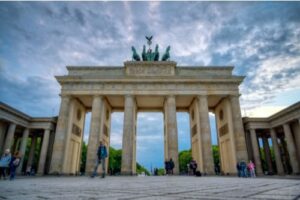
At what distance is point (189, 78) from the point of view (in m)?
26.0

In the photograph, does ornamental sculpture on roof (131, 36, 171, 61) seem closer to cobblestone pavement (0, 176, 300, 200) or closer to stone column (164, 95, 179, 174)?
stone column (164, 95, 179, 174)

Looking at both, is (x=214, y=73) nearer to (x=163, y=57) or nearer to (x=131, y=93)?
(x=163, y=57)

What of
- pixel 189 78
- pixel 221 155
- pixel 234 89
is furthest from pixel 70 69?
pixel 221 155

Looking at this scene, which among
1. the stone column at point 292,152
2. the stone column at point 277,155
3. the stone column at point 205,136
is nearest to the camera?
the stone column at point 205,136

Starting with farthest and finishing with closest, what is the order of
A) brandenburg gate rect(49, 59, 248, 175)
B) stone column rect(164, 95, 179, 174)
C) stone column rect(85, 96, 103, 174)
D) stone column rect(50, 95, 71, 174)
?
1. brandenburg gate rect(49, 59, 248, 175)
2. stone column rect(50, 95, 71, 174)
3. stone column rect(164, 95, 179, 174)
4. stone column rect(85, 96, 103, 174)

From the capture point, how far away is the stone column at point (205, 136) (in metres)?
22.7

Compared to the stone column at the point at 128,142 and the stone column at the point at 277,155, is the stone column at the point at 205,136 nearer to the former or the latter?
the stone column at the point at 128,142

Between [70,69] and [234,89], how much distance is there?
23236 millimetres

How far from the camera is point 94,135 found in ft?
78.6

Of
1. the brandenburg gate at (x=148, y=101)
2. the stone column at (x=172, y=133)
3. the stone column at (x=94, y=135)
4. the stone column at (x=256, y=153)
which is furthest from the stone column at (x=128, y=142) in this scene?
the stone column at (x=256, y=153)

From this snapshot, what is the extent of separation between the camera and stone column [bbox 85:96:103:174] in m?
22.5

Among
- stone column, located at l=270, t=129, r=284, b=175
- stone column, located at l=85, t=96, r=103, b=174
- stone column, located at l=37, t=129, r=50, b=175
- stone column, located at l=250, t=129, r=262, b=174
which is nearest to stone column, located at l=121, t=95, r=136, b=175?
stone column, located at l=85, t=96, r=103, b=174

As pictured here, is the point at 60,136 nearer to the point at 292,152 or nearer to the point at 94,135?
the point at 94,135

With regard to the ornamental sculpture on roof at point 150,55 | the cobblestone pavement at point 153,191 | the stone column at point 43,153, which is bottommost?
the cobblestone pavement at point 153,191
